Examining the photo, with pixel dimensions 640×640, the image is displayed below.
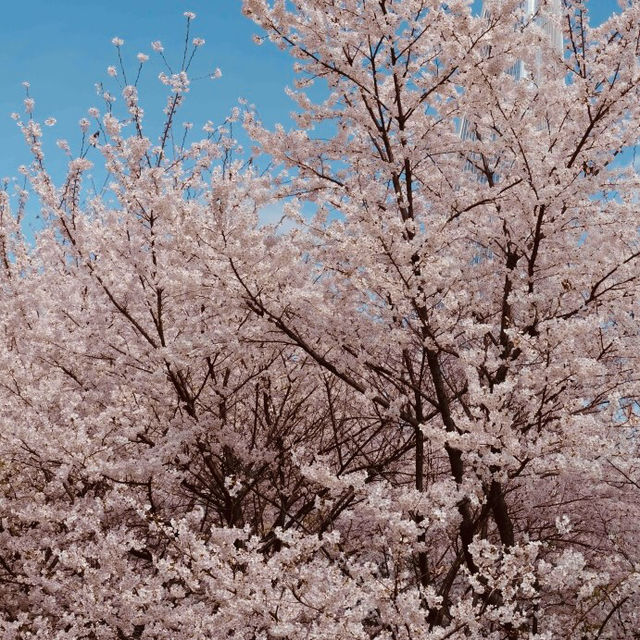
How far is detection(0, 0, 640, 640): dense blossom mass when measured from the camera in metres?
4.80

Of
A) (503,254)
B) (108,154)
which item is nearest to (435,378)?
(503,254)

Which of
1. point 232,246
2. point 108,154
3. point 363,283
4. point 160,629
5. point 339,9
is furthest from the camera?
point 108,154

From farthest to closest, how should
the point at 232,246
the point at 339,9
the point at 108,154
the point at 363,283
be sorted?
the point at 108,154
the point at 339,9
the point at 363,283
the point at 232,246

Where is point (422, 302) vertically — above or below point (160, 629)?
above

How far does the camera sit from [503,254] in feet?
22.7

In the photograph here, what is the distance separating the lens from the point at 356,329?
6.45m

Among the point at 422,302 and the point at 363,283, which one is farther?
the point at 363,283

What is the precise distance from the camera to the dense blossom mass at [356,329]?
4797 mm

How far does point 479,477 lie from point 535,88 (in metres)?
4.07

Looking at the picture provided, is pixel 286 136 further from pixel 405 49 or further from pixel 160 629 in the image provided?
pixel 160 629

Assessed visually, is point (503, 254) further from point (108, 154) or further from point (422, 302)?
point (108, 154)

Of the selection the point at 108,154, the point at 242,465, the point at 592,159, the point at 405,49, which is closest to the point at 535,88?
the point at 592,159

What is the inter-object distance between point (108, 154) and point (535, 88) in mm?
4452

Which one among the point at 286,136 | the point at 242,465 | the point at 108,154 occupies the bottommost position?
the point at 242,465
